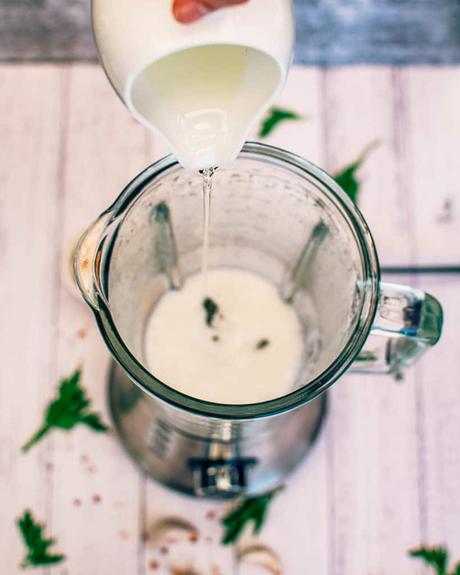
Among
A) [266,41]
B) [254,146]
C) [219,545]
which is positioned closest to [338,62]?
[254,146]

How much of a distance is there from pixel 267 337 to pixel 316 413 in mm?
155

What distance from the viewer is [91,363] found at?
35.9 inches

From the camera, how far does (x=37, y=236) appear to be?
3.09 feet

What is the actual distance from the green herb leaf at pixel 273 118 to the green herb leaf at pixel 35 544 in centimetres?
A: 56

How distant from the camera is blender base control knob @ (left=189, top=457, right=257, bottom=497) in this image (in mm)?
847

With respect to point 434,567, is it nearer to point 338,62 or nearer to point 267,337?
point 267,337

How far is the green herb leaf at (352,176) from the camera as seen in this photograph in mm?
958

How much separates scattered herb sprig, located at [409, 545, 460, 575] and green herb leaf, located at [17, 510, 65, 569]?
0.43m

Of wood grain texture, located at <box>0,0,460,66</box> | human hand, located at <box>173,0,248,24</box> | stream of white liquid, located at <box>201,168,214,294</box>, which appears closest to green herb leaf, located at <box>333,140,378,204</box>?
wood grain texture, located at <box>0,0,460,66</box>

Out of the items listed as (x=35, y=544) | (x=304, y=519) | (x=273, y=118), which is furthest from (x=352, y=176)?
(x=35, y=544)

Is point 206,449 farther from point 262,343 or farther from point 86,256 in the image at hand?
point 86,256

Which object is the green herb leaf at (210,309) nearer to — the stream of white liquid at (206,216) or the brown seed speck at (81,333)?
the stream of white liquid at (206,216)

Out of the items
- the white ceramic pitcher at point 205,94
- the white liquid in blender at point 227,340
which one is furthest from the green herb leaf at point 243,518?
the white ceramic pitcher at point 205,94

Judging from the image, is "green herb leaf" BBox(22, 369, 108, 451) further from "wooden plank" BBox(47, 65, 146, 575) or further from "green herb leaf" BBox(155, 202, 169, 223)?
"green herb leaf" BBox(155, 202, 169, 223)
